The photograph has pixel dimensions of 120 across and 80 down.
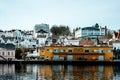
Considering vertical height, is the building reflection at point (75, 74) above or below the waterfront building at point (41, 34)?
below

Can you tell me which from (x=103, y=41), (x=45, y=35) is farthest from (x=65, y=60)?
(x=45, y=35)

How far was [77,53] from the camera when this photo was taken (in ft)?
305

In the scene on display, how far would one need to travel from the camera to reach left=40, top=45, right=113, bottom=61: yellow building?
9231 centimetres

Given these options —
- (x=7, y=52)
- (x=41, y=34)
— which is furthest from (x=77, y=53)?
(x=41, y=34)

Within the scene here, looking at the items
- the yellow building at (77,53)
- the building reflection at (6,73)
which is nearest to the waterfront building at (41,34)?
the yellow building at (77,53)

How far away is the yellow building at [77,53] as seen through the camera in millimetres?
92312

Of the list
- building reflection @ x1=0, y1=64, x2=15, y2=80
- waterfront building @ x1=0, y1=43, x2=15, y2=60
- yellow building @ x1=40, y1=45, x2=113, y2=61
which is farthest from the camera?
waterfront building @ x1=0, y1=43, x2=15, y2=60

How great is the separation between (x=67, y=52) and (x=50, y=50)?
3899 mm

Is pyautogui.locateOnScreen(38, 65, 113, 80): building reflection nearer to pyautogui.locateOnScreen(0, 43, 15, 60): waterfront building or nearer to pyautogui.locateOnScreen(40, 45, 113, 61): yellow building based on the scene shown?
pyautogui.locateOnScreen(40, 45, 113, 61): yellow building

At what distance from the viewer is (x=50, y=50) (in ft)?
304

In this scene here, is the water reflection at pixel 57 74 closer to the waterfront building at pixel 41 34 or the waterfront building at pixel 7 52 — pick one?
the waterfront building at pixel 7 52

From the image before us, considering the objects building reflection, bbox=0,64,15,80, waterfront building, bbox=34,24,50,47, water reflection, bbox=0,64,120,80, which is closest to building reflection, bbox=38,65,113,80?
water reflection, bbox=0,64,120,80

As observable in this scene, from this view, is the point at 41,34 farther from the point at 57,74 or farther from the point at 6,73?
the point at 57,74

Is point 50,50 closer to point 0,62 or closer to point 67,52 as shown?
point 67,52
